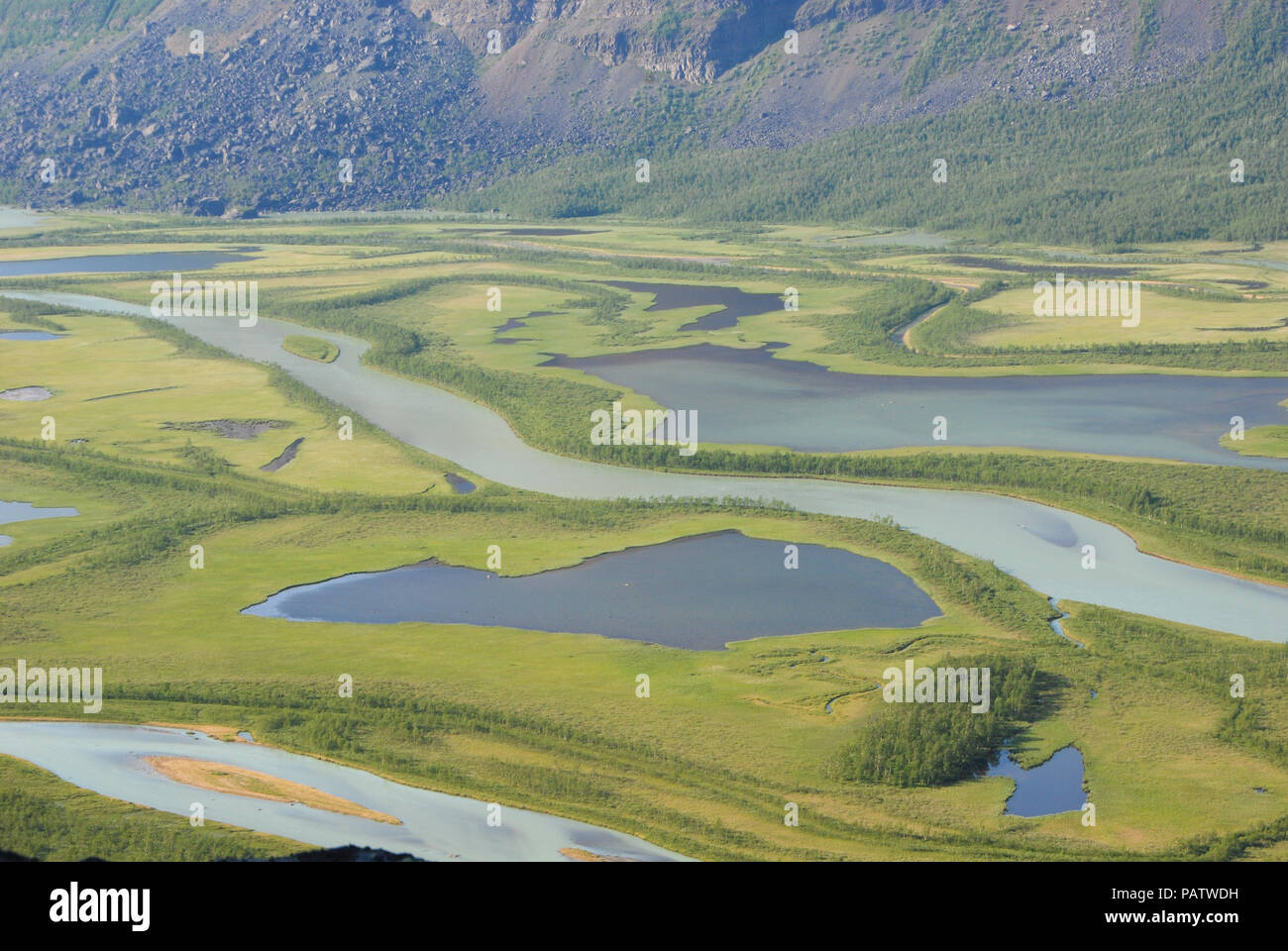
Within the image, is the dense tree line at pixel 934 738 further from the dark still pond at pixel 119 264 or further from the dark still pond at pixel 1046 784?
the dark still pond at pixel 119 264

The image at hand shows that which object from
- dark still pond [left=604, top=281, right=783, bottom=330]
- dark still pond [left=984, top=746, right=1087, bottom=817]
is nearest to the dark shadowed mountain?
dark still pond [left=604, top=281, right=783, bottom=330]

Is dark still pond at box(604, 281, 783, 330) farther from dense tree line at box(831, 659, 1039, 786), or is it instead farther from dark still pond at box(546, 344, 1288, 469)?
dense tree line at box(831, 659, 1039, 786)

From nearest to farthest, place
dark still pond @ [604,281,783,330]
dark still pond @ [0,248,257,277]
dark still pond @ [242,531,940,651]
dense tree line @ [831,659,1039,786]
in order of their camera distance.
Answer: dense tree line @ [831,659,1039,786]
dark still pond @ [242,531,940,651]
dark still pond @ [604,281,783,330]
dark still pond @ [0,248,257,277]

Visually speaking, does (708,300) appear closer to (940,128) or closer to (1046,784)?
(940,128)

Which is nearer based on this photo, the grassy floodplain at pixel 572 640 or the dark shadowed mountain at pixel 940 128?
the grassy floodplain at pixel 572 640

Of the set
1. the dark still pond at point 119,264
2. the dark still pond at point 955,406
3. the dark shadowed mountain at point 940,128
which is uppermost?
the dark shadowed mountain at point 940,128

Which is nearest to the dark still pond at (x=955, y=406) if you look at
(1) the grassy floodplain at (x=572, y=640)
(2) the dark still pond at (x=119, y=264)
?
(1) the grassy floodplain at (x=572, y=640)

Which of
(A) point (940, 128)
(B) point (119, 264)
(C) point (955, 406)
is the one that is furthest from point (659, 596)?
(A) point (940, 128)
